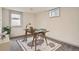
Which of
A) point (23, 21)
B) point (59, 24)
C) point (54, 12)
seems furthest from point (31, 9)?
point (59, 24)

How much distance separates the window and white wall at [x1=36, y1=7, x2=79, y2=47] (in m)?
0.32

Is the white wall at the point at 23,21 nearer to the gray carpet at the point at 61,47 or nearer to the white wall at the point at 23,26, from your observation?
the white wall at the point at 23,26

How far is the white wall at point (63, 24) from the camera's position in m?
1.32

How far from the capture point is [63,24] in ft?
4.50

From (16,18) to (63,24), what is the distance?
2.72 ft

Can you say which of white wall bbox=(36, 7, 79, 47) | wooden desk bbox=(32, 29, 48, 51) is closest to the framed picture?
white wall bbox=(36, 7, 79, 47)

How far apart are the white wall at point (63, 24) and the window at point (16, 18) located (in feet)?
1.06

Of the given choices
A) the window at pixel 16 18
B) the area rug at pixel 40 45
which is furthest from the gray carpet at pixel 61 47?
the window at pixel 16 18

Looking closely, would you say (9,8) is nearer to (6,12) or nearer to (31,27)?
(6,12)

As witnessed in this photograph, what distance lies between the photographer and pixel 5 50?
4.30ft

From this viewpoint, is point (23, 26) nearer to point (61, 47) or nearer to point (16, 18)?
point (16, 18)

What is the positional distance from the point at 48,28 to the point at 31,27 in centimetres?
30
